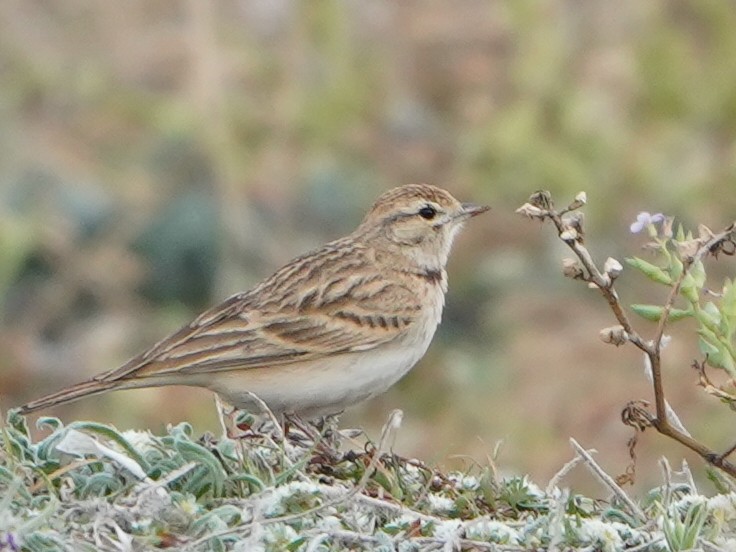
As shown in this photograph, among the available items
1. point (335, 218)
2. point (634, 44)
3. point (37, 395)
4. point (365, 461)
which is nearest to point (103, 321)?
point (37, 395)

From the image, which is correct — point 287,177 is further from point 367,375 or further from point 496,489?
point 496,489

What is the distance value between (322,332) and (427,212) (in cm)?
120

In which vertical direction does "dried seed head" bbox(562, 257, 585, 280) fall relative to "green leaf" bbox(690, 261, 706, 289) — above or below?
below

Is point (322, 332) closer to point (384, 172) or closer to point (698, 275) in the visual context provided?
point (698, 275)

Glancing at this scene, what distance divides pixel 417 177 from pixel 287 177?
3.26ft

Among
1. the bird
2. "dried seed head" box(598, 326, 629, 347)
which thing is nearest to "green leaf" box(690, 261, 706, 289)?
"dried seed head" box(598, 326, 629, 347)

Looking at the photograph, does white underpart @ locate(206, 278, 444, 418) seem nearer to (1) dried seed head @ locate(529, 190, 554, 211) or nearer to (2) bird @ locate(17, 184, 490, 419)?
(2) bird @ locate(17, 184, 490, 419)

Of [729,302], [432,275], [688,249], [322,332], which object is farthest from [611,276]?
[432,275]

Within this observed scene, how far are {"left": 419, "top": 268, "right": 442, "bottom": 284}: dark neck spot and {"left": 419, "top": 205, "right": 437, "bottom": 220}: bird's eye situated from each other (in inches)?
10.1

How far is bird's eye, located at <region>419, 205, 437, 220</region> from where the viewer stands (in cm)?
871

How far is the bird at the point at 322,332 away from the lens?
23.9ft

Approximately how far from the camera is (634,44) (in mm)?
16156

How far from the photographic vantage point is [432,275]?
856cm

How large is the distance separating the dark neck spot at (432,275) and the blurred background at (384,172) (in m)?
1.79
